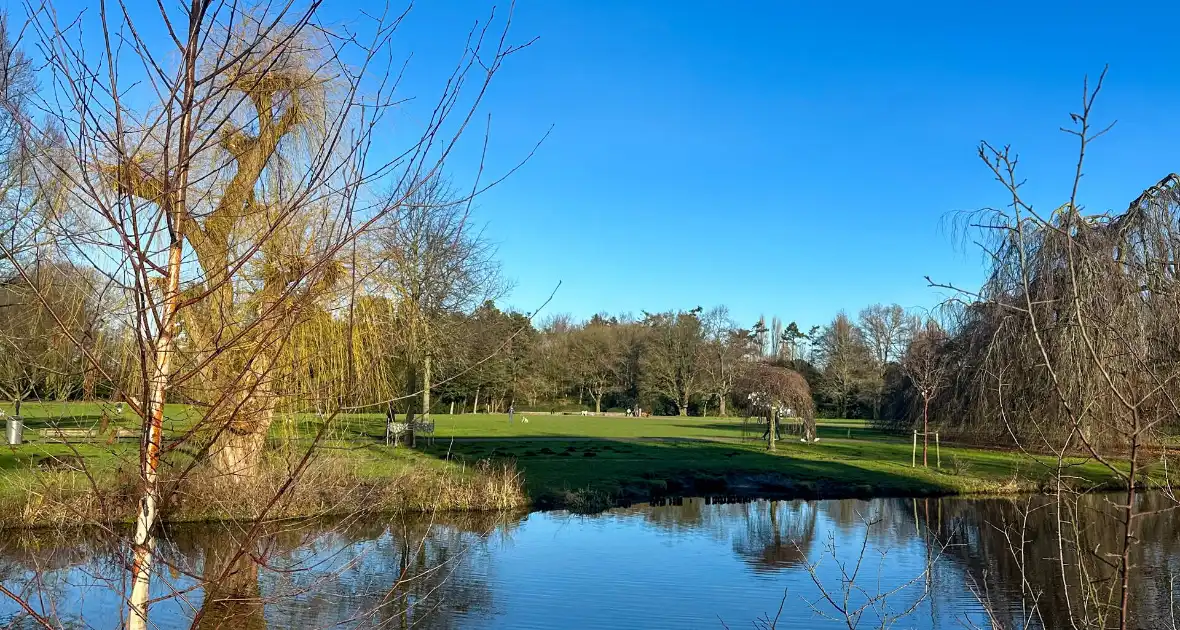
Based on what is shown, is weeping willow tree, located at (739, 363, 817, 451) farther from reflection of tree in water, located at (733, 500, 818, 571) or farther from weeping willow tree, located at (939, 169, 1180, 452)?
reflection of tree in water, located at (733, 500, 818, 571)

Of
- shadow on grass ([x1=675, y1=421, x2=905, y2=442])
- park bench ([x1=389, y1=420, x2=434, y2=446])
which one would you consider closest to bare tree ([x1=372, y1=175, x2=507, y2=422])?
park bench ([x1=389, y1=420, x2=434, y2=446])

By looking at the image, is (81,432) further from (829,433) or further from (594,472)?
(829,433)

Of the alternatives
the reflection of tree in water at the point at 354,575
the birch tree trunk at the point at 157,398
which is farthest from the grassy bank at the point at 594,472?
the birch tree trunk at the point at 157,398

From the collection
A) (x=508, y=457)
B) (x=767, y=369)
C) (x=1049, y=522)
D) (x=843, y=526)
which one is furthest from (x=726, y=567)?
(x=767, y=369)

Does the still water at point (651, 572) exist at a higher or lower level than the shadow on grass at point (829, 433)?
lower

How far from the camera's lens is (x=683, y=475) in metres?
19.7

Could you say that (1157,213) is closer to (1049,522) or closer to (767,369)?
(1049,522)

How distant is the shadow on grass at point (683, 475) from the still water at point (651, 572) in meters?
1.25

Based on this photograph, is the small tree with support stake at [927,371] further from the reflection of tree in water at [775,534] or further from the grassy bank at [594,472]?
the reflection of tree in water at [775,534]

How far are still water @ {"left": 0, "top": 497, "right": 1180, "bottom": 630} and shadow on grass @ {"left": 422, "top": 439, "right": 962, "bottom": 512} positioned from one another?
4.10ft

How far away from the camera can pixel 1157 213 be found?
51.2ft

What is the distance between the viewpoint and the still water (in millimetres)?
8906

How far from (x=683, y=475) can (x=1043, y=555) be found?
845cm

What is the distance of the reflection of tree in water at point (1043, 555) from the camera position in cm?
943
